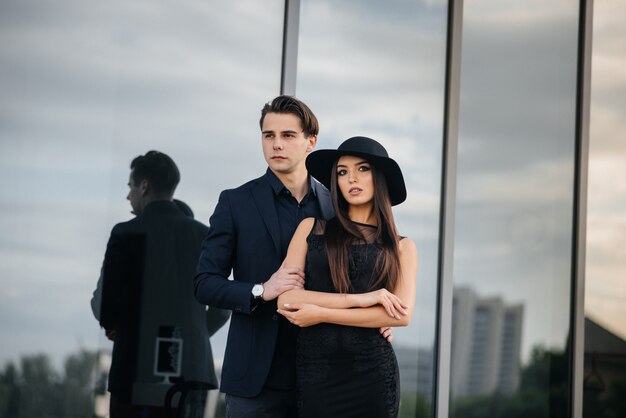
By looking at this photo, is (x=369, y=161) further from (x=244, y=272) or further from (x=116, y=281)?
(x=116, y=281)

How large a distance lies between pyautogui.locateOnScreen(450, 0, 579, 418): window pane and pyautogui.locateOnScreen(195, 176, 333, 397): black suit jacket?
5.73ft

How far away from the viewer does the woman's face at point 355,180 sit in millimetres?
2324

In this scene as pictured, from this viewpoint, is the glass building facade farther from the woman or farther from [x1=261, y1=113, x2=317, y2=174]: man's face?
the woman

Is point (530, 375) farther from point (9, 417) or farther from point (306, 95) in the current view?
point (9, 417)

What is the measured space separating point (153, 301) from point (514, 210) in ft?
5.99

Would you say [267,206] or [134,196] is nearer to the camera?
[267,206]

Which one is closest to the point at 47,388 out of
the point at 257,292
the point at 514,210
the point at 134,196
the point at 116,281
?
the point at 116,281

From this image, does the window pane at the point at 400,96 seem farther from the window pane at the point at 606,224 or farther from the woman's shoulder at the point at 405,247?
the woman's shoulder at the point at 405,247

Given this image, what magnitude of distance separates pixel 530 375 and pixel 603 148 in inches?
47.2

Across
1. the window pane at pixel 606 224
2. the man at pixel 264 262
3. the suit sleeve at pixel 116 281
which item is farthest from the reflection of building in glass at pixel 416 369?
the man at pixel 264 262

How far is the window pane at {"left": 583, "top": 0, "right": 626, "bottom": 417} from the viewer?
4.18 meters

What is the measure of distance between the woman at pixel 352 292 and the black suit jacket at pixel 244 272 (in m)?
0.13

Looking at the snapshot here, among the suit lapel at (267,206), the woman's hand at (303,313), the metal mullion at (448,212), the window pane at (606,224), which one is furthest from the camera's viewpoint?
the window pane at (606,224)

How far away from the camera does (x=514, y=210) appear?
164 inches
